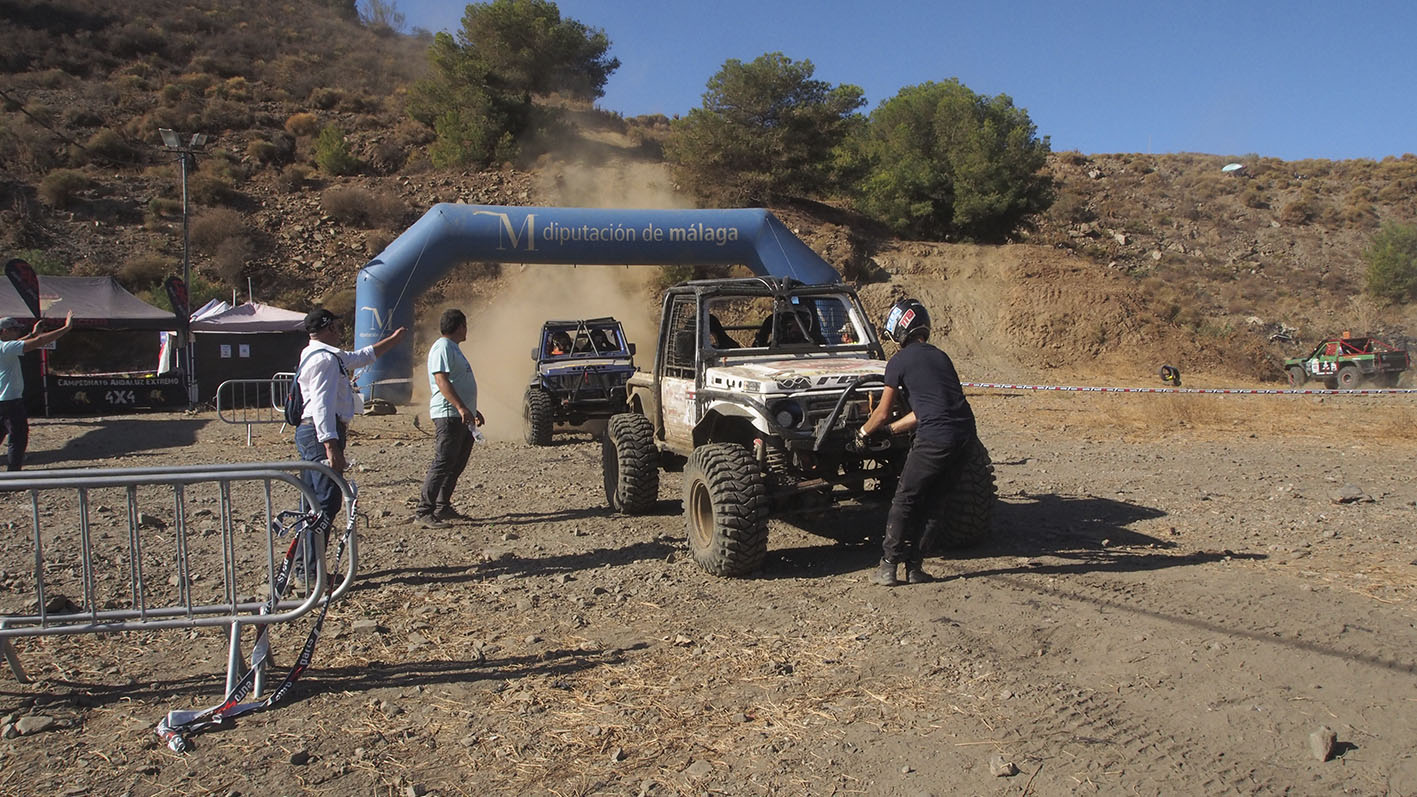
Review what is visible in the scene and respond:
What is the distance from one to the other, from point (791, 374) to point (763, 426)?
1.38 ft

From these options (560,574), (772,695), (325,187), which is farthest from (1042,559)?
(325,187)

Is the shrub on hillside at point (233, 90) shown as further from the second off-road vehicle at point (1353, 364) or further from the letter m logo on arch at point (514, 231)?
the second off-road vehicle at point (1353, 364)

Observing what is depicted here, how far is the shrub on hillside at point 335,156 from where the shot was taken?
38.1 meters

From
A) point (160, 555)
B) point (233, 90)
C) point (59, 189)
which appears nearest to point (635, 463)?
point (160, 555)

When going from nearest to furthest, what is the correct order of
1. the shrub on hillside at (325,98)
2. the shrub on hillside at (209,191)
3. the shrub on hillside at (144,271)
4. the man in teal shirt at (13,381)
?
the man in teal shirt at (13,381)
the shrub on hillside at (144,271)
the shrub on hillside at (209,191)
the shrub on hillside at (325,98)

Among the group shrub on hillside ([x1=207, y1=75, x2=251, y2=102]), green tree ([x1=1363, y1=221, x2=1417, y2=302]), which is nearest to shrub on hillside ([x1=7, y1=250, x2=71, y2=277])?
shrub on hillside ([x1=207, y1=75, x2=251, y2=102])

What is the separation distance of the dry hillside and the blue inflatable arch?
408 inches

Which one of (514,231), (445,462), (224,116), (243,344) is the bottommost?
(445,462)

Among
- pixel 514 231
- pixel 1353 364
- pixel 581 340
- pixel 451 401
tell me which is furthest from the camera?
pixel 1353 364

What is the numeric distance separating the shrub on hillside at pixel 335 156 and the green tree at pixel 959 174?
2094 cm

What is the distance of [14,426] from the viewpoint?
8531 mm

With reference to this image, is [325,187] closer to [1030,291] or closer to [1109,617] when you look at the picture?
[1030,291]

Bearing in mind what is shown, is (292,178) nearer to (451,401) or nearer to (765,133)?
(765,133)

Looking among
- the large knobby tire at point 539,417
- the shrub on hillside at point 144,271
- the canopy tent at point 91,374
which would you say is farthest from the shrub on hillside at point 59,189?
the large knobby tire at point 539,417
